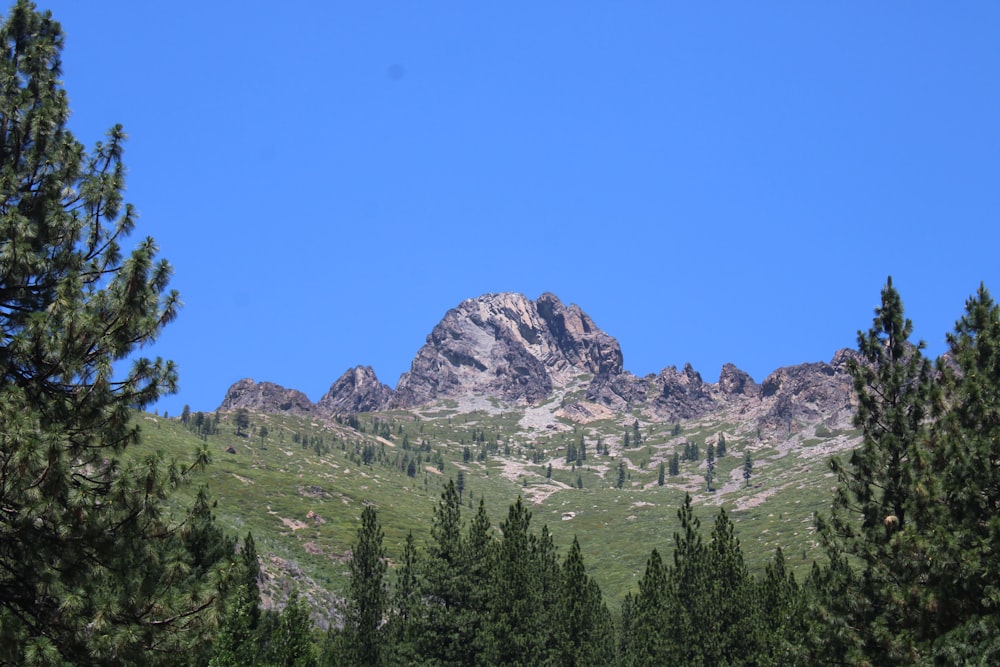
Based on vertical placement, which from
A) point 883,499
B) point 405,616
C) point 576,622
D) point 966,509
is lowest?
point 576,622

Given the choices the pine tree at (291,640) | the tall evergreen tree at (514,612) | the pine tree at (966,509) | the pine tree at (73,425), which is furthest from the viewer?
the tall evergreen tree at (514,612)

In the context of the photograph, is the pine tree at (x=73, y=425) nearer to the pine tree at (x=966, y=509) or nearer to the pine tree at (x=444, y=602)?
the pine tree at (x=966, y=509)

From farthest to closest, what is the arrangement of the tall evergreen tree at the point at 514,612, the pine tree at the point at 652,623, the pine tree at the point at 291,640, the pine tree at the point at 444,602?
the pine tree at the point at 652,623 < the tall evergreen tree at the point at 514,612 < the pine tree at the point at 444,602 < the pine tree at the point at 291,640

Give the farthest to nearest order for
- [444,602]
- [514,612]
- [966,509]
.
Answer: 1. [514,612]
2. [444,602]
3. [966,509]

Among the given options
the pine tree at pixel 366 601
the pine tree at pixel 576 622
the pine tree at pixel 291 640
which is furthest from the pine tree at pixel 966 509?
the pine tree at pixel 366 601

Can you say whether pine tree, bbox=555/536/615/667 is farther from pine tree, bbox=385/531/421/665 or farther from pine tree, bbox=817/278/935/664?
pine tree, bbox=817/278/935/664

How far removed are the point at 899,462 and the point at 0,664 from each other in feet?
97.2

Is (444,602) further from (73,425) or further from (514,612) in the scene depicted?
(73,425)

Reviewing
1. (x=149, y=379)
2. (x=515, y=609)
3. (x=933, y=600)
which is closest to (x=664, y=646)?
(x=515, y=609)

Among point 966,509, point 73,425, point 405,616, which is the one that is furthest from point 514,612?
point 73,425

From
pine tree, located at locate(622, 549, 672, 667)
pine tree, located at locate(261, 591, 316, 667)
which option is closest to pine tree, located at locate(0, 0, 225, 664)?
pine tree, located at locate(261, 591, 316, 667)

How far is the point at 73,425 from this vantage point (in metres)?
20.0

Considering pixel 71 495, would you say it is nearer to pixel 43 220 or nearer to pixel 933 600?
pixel 43 220

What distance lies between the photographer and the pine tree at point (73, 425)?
715 inches
